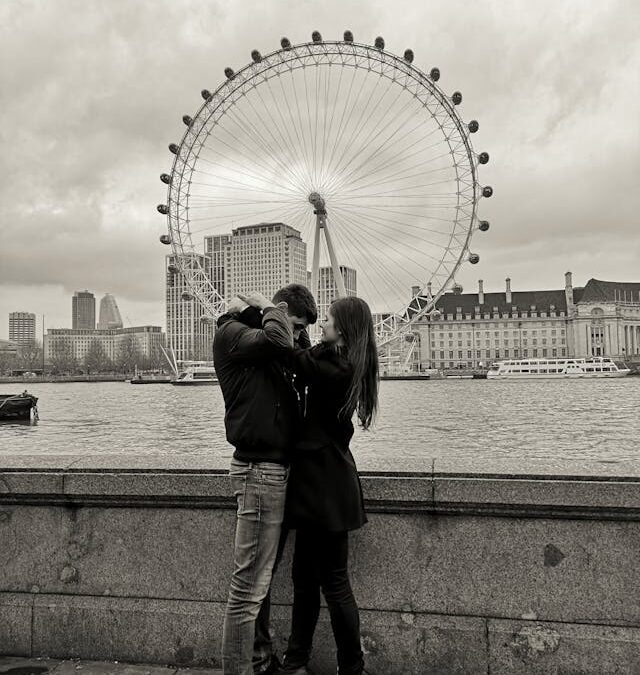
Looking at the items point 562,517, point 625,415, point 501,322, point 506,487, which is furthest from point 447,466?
point 501,322

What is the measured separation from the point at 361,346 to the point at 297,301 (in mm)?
511

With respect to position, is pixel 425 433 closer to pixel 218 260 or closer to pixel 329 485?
pixel 329 485

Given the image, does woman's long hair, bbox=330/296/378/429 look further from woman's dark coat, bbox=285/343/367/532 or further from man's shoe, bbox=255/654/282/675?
man's shoe, bbox=255/654/282/675

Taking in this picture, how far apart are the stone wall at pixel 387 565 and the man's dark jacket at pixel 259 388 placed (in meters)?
0.64

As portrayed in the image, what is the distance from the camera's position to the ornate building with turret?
169 m

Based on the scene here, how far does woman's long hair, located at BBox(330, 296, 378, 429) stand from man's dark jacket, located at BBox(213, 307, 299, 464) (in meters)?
0.33

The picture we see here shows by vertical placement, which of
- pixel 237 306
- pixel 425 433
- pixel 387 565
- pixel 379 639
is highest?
pixel 237 306

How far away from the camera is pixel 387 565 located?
4281 mm

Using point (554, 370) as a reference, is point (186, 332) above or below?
above

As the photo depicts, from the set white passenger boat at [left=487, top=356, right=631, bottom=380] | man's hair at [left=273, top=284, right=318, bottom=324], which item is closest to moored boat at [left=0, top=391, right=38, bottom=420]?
man's hair at [left=273, top=284, right=318, bottom=324]

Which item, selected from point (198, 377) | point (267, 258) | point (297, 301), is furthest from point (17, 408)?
point (198, 377)

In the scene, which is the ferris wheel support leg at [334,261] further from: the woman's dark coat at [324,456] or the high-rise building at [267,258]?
the woman's dark coat at [324,456]

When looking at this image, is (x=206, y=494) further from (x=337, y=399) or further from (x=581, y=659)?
(x=581, y=659)

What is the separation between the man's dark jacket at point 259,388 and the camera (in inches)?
151
